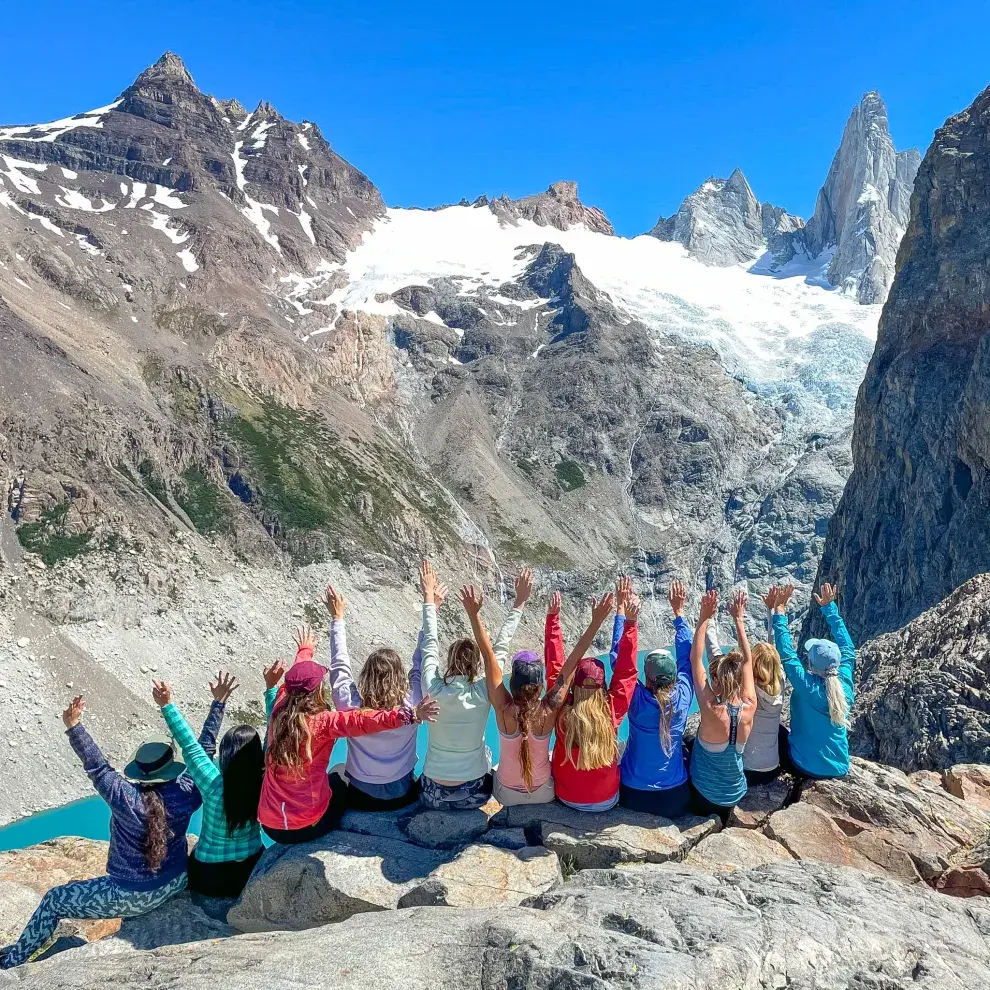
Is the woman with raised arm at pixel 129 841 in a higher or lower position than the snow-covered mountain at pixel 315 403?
Result: lower

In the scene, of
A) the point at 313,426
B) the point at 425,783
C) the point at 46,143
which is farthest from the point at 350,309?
the point at 425,783

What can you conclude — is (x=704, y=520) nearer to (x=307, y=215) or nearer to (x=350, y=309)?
(x=350, y=309)

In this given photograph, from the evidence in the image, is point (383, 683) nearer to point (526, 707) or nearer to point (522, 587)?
point (526, 707)

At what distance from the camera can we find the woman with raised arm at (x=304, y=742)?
673 cm

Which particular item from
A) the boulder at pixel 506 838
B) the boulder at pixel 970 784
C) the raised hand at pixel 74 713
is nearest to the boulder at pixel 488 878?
the boulder at pixel 506 838

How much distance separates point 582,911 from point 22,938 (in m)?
5.62

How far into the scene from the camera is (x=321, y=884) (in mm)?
6512

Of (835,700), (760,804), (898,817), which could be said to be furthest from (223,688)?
(898,817)

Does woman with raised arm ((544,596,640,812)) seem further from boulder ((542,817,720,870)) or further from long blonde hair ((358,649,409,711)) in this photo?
long blonde hair ((358,649,409,711))

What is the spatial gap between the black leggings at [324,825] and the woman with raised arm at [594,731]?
95.3 inches

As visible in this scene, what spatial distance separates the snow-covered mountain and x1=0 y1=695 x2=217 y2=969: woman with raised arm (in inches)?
1802

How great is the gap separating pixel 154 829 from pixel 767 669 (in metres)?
6.58

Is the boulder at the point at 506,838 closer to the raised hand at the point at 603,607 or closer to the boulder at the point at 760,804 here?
the raised hand at the point at 603,607

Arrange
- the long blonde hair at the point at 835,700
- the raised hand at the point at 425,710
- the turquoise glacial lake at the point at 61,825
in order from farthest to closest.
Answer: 1. the turquoise glacial lake at the point at 61,825
2. the long blonde hair at the point at 835,700
3. the raised hand at the point at 425,710
